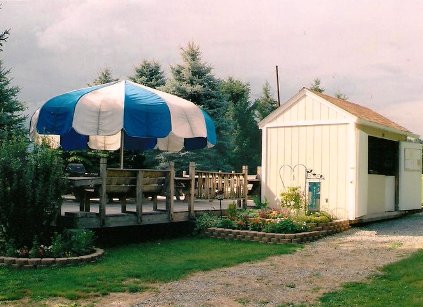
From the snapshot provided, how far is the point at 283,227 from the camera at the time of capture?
1048 centimetres

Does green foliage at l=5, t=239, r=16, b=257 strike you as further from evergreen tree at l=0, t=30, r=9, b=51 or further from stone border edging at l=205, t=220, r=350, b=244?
evergreen tree at l=0, t=30, r=9, b=51

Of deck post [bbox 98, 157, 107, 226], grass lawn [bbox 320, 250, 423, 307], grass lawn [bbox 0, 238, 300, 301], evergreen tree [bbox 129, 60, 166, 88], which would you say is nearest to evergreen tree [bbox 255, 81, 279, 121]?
evergreen tree [bbox 129, 60, 166, 88]

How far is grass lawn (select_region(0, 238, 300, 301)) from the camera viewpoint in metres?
5.83

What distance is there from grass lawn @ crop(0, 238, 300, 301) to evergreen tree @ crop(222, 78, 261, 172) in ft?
98.2

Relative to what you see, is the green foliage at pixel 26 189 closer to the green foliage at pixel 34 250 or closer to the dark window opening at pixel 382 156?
the green foliage at pixel 34 250

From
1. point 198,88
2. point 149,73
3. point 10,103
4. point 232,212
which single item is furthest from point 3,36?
point 149,73

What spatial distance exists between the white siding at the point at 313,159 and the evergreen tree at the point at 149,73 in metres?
15.2

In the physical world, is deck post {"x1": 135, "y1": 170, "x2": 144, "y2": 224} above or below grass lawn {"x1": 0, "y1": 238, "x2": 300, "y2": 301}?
above

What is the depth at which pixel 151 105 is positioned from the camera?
9156 mm

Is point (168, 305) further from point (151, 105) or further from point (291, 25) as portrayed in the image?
point (291, 25)

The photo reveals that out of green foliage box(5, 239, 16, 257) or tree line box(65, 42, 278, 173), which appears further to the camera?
A: tree line box(65, 42, 278, 173)

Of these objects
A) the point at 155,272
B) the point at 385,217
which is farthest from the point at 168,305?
the point at 385,217

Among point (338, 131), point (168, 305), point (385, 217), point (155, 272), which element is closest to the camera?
point (168, 305)

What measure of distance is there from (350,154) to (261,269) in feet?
19.7
